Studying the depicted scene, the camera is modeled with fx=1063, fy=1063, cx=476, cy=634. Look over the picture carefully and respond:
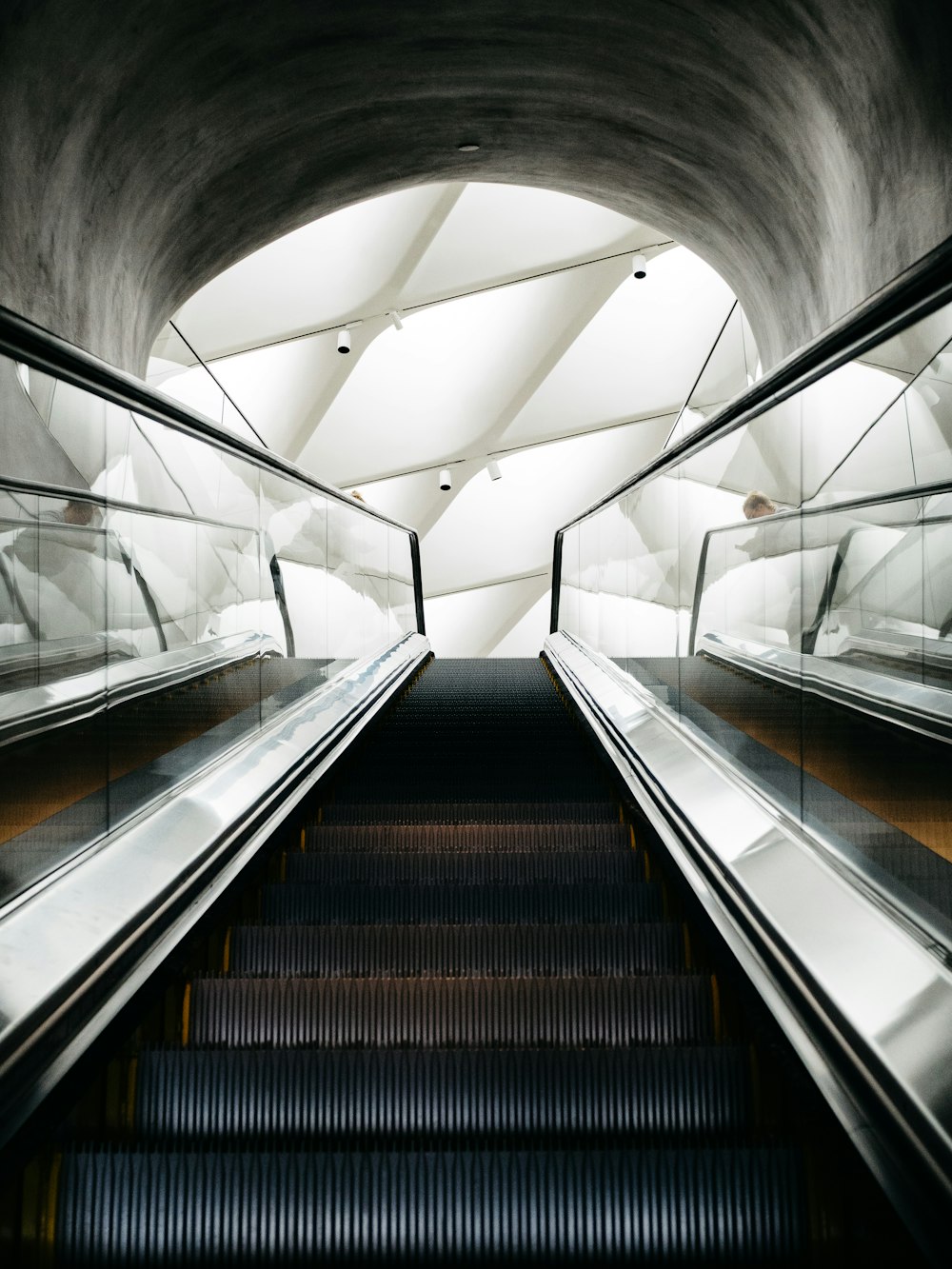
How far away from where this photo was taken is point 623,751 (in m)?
4.13

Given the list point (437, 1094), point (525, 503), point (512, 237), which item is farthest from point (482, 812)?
point (525, 503)

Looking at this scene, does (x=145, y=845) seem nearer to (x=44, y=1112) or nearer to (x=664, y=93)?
(x=44, y=1112)

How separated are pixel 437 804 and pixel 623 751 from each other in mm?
756

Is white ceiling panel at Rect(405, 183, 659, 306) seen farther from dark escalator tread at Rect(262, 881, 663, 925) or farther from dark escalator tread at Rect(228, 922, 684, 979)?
dark escalator tread at Rect(228, 922, 684, 979)

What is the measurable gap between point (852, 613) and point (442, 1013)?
143 centimetres

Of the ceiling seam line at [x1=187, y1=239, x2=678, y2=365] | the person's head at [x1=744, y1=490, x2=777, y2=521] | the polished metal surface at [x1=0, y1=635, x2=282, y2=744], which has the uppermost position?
the ceiling seam line at [x1=187, y1=239, x2=678, y2=365]

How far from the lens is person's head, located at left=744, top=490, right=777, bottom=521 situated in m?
3.14

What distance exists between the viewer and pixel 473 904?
9.71ft

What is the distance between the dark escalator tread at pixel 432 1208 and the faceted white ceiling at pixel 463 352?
1287 centimetres

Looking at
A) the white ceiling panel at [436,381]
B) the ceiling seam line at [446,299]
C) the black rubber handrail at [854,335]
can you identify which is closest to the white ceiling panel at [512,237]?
the ceiling seam line at [446,299]

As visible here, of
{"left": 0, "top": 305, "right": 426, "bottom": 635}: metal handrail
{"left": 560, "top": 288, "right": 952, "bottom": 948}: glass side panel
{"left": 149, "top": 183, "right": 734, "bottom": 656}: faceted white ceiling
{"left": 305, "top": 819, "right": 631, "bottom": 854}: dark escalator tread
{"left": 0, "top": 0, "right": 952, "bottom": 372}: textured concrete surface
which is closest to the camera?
{"left": 0, "top": 305, "right": 426, "bottom": 635}: metal handrail

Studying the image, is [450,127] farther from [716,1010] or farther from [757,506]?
[716,1010]

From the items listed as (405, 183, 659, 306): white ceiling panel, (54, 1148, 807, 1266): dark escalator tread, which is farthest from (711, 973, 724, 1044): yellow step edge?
(405, 183, 659, 306): white ceiling panel

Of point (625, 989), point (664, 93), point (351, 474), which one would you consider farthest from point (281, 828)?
point (351, 474)
